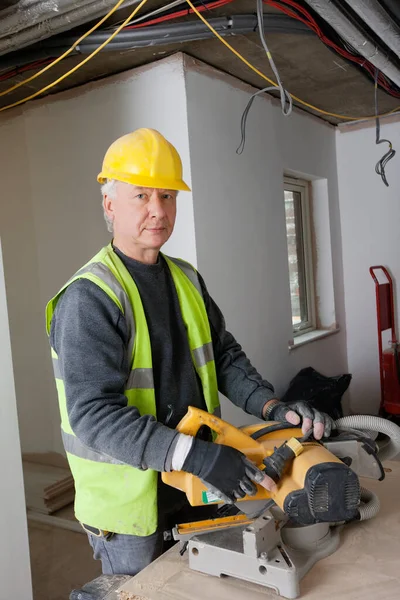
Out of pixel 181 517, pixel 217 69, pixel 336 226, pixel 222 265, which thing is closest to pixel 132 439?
pixel 181 517

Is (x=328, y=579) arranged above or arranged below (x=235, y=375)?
below

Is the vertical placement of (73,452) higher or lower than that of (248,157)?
lower

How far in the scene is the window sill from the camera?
3.66m

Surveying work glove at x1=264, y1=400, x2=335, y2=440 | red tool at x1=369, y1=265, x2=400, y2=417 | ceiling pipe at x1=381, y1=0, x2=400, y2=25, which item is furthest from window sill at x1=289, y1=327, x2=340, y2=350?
work glove at x1=264, y1=400, x2=335, y2=440

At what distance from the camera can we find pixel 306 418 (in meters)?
1.27

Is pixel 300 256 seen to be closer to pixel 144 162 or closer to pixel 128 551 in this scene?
pixel 144 162

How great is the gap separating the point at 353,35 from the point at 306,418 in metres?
1.66

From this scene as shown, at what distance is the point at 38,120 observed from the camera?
312 cm

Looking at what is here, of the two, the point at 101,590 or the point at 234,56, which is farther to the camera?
the point at 234,56

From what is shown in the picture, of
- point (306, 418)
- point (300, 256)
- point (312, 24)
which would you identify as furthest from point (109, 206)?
point (300, 256)

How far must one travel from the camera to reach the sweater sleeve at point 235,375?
153cm

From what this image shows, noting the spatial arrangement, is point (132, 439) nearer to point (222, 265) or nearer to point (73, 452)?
point (73, 452)

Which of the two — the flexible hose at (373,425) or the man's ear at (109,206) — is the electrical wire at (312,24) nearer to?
the man's ear at (109,206)

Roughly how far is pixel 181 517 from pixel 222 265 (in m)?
1.63
